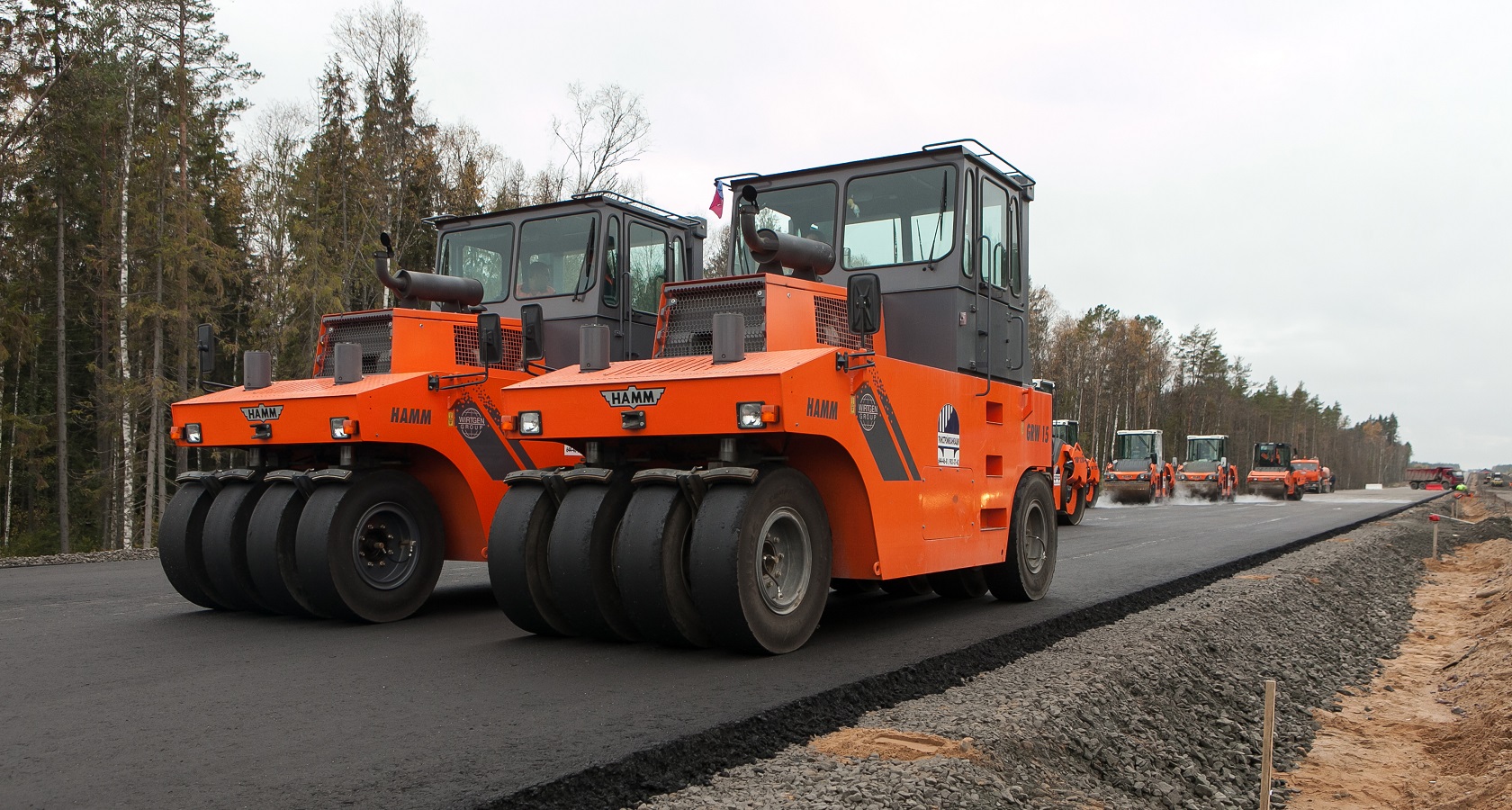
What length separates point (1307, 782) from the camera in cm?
569

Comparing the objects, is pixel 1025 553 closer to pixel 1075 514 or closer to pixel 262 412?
pixel 262 412

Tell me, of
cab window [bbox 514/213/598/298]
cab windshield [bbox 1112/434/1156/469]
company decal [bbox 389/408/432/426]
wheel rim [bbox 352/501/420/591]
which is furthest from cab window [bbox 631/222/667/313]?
cab windshield [bbox 1112/434/1156/469]

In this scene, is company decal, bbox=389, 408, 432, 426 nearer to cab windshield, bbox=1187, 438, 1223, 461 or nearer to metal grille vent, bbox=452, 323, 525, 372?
metal grille vent, bbox=452, 323, 525, 372

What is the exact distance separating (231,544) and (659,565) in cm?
379

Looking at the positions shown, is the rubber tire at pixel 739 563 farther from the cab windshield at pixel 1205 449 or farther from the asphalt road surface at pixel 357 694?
the cab windshield at pixel 1205 449

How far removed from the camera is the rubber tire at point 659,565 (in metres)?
6.44

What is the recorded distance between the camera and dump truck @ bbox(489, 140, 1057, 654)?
6449 mm

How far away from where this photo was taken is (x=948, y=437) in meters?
8.26

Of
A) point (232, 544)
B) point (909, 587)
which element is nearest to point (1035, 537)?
point (909, 587)

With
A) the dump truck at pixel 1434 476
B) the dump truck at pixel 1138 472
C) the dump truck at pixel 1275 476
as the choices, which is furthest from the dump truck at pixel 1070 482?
the dump truck at pixel 1434 476

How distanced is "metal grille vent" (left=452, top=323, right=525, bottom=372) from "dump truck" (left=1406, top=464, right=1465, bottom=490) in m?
→ 83.6

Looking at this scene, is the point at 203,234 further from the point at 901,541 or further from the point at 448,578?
the point at 901,541

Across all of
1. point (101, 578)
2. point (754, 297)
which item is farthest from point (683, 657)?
point (101, 578)

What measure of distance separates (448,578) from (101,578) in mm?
3435
